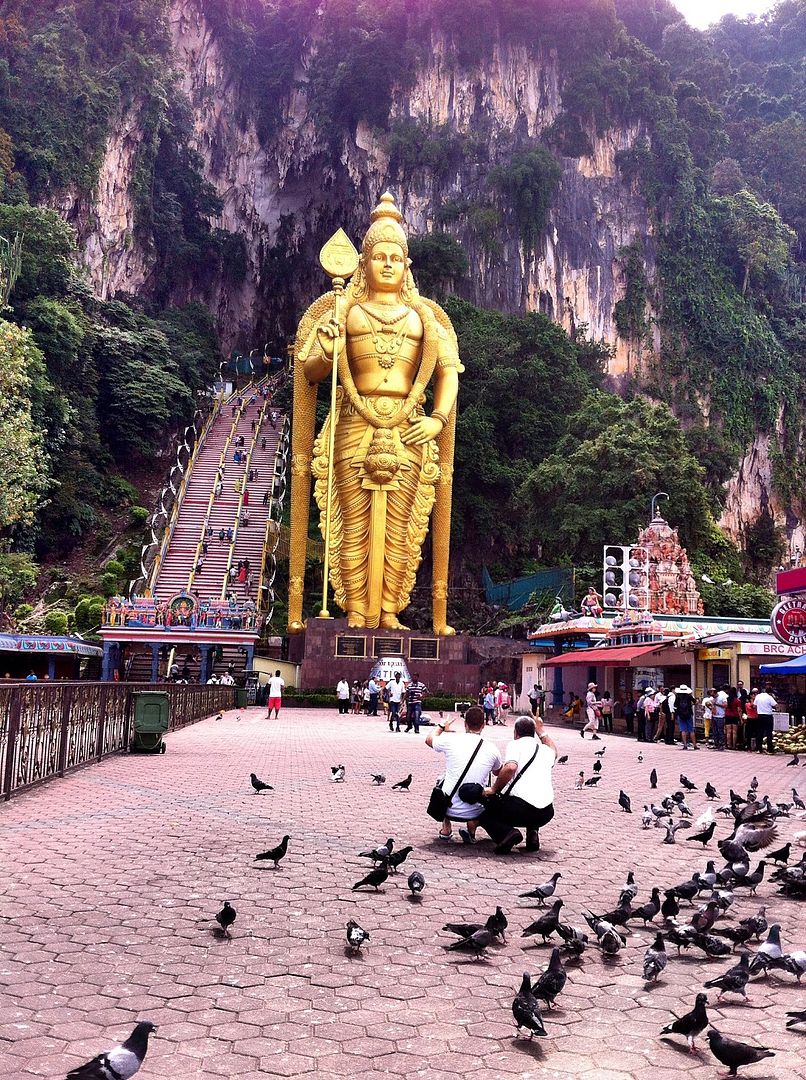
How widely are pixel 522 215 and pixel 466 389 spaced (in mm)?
13131

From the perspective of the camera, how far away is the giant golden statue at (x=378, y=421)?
1134 inches

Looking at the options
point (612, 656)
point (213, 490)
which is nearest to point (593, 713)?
point (612, 656)

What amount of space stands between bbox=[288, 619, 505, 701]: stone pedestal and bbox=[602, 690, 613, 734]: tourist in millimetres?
5605

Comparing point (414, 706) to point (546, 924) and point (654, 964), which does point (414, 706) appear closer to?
point (546, 924)

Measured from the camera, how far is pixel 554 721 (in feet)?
84.4

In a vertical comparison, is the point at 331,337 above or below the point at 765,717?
above

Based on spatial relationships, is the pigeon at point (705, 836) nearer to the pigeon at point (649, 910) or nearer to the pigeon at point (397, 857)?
the pigeon at point (649, 910)

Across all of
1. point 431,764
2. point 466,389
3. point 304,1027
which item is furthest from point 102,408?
point 304,1027

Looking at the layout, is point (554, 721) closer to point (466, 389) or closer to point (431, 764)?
point (431, 764)

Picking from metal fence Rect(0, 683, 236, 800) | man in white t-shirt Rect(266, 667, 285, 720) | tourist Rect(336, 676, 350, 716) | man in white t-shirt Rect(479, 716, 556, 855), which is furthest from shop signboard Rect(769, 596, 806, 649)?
tourist Rect(336, 676, 350, 716)

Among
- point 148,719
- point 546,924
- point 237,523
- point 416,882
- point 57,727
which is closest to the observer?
point 546,924

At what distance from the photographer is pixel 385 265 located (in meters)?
28.7

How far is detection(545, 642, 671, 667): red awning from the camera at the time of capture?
20.0 meters

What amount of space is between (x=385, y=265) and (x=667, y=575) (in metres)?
12.6
